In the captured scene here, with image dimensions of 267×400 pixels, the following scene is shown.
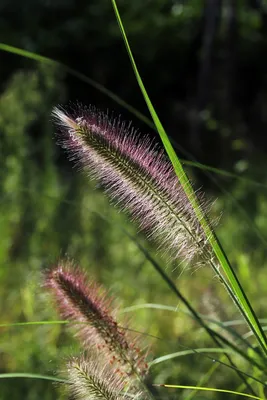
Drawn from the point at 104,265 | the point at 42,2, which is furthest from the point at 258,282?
the point at 42,2

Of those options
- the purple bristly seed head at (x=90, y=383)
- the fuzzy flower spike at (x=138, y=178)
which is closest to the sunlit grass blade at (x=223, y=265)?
the fuzzy flower spike at (x=138, y=178)

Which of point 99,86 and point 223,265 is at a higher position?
point 99,86

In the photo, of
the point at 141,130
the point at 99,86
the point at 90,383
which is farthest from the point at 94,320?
the point at 141,130

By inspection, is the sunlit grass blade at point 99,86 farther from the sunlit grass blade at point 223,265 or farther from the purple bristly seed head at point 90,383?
the purple bristly seed head at point 90,383

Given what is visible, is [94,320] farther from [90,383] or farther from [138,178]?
[138,178]

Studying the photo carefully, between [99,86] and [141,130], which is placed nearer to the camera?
[99,86]

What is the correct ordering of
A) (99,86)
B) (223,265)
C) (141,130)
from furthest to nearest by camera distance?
(141,130)
(99,86)
(223,265)
